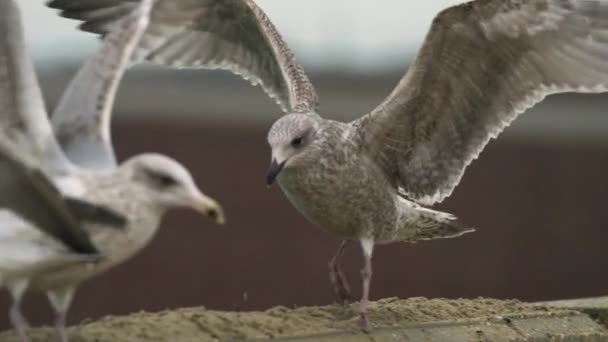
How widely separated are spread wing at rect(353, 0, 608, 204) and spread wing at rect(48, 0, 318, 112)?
0.45 meters

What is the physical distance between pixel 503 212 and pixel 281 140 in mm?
9806

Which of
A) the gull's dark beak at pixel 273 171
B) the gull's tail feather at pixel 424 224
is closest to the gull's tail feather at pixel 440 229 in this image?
the gull's tail feather at pixel 424 224

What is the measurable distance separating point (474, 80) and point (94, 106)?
2.06 meters

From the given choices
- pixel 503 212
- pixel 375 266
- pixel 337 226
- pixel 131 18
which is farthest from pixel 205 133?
pixel 131 18

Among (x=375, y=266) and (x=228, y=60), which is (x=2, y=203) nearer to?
(x=228, y=60)

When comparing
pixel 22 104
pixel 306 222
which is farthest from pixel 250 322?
pixel 306 222

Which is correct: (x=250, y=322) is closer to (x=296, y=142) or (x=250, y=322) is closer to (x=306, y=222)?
(x=296, y=142)

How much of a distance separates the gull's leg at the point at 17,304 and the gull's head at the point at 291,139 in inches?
56.4

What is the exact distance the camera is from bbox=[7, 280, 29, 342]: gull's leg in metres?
3.99

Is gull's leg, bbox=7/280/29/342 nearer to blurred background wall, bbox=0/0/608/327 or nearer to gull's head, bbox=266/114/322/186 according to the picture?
gull's head, bbox=266/114/322/186

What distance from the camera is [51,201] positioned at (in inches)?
152

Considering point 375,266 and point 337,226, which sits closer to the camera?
point 337,226

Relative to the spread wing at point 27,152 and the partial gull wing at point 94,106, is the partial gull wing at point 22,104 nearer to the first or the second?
the spread wing at point 27,152

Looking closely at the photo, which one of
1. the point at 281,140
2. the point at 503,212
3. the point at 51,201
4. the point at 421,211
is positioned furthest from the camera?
the point at 503,212
